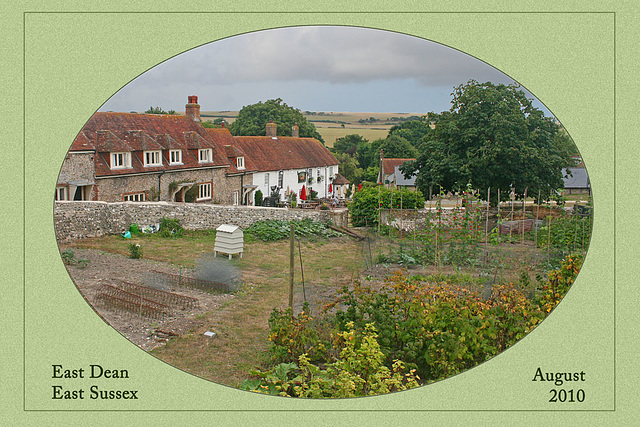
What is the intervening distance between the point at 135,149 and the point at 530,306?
5.42 metres

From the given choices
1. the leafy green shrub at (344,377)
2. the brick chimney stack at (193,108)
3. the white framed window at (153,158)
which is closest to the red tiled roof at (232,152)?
the brick chimney stack at (193,108)

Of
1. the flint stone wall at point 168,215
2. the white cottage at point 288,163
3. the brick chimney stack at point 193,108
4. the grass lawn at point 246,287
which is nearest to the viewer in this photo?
the grass lawn at point 246,287

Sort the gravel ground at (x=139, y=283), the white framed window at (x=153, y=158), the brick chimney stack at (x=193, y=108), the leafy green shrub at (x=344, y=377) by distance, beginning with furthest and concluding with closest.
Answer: the white framed window at (x=153, y=158)
the brick chimney stack at (x=193, y=108)
the gravel ground at (x=139, y=283)
the leafy green shrub at (x=344, y=377)

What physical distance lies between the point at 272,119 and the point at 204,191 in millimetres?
1397

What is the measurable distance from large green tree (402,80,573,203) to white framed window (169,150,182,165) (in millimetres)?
3141

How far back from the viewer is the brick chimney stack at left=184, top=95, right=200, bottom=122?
7246 mm

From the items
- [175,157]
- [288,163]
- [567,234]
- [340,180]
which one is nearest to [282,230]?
[288,163]

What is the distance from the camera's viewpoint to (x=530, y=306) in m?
7.03

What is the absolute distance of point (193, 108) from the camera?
7.39 metres

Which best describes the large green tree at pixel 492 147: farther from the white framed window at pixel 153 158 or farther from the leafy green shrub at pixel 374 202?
the white framed window at pixel 153 158

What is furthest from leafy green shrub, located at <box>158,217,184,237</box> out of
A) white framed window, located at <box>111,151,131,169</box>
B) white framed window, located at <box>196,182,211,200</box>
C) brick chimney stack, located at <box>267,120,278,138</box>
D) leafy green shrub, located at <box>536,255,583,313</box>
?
leafy green shrub, located at <box>536,255,583,313</box>

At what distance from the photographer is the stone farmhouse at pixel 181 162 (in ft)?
24.4

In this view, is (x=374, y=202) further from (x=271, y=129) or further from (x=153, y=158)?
(x=153, y=158)

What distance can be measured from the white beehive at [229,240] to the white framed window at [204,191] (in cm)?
56
